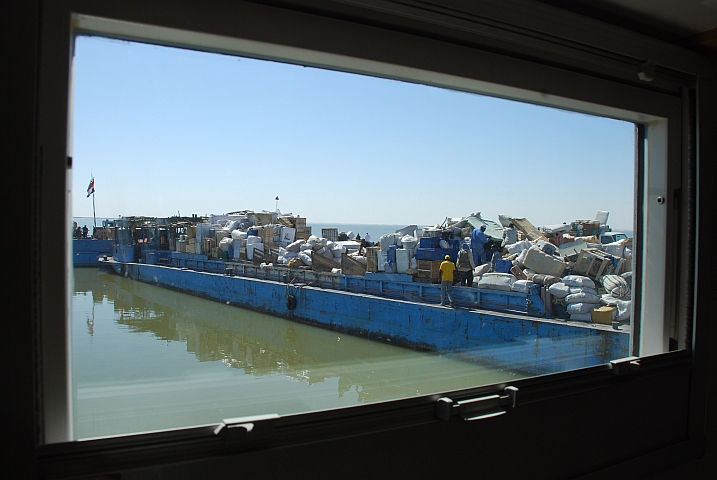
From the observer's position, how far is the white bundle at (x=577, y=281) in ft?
10.2

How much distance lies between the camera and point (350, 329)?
6.54ft

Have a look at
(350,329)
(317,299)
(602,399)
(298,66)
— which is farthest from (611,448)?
(298,66)

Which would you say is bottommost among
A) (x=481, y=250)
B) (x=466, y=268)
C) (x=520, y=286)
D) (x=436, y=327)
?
(x=436, y=327)

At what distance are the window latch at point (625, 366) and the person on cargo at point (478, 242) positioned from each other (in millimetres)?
843

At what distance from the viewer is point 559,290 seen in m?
3.12

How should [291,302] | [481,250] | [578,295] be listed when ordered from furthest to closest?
[578,295] → [481,250] → [291,302]

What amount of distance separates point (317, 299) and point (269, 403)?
68 centimetres

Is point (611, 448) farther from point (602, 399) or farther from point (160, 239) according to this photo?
point (160, 239)

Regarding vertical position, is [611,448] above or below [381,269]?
below

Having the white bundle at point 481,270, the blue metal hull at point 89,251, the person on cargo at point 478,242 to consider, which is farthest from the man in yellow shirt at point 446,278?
the blue metal hull at point 89,251

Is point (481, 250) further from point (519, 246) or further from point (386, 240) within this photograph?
point (386, 240)

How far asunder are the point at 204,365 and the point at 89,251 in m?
0.46

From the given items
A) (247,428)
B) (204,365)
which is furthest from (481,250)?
(247,428)

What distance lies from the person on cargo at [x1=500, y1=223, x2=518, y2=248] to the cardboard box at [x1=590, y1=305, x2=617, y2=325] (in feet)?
2.00
